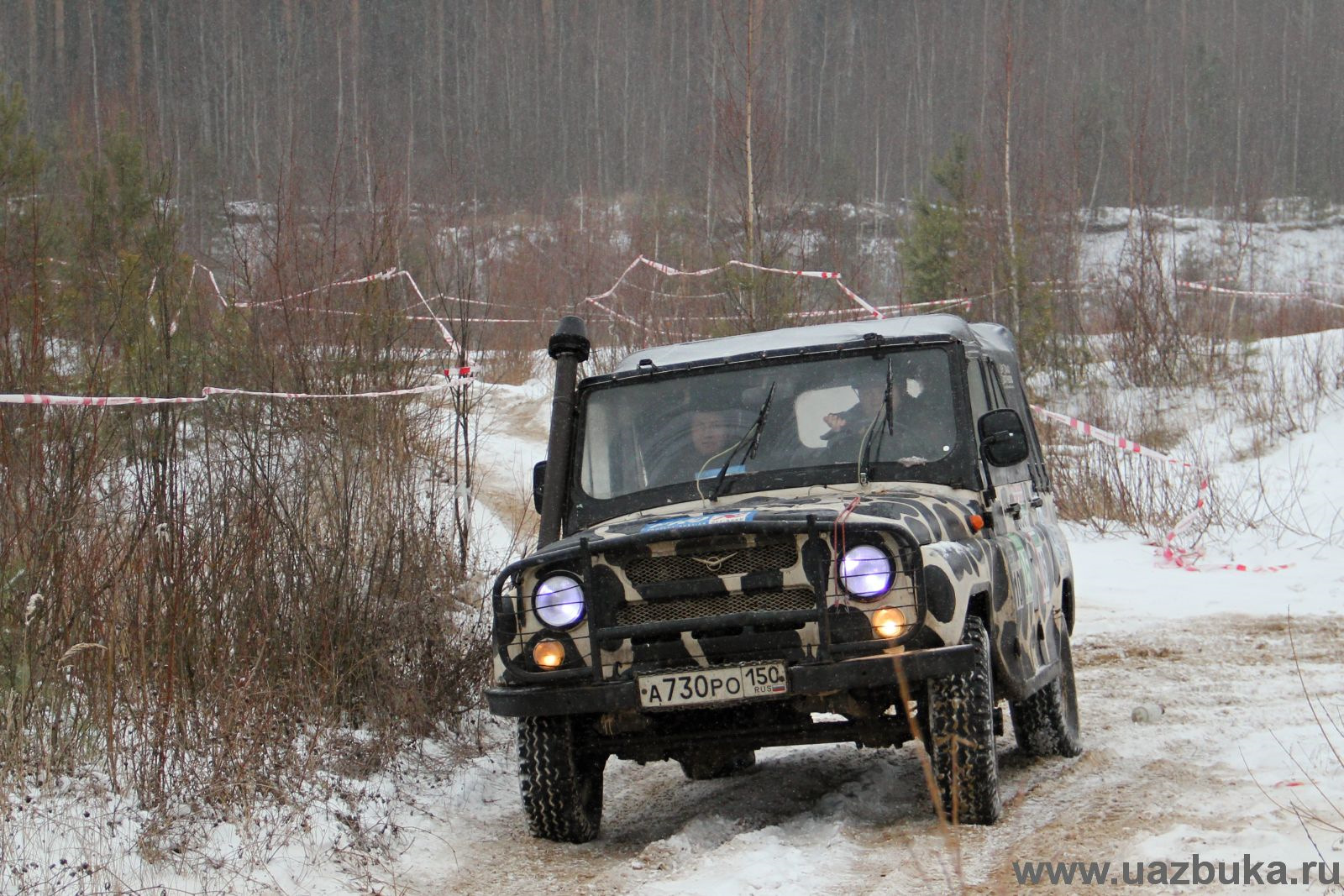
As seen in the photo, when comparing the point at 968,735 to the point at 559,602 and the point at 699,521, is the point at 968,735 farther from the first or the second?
the point at 559,602

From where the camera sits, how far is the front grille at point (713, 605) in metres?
4.68

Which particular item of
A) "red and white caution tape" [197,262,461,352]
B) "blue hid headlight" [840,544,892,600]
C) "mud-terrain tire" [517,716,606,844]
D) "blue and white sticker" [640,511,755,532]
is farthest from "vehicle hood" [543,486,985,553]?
"red and white caution tape" [197,262,461,352]

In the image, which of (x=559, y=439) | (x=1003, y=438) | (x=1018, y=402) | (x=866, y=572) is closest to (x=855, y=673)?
(x=866, y=572)

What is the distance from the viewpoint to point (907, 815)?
17.0 feet

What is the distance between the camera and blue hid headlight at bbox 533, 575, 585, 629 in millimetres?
4906

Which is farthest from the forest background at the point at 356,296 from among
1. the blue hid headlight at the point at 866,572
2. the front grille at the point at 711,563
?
the blue hid headlight at the point at 866,572

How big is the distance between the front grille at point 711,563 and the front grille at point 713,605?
0.27 feet

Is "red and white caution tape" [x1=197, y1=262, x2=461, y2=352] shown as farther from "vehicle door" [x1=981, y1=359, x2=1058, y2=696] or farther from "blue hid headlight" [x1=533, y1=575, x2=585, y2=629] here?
"vehicle door" [x1=981, y1=359, x2=1058, y2=696]

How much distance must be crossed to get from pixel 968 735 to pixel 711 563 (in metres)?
1.05

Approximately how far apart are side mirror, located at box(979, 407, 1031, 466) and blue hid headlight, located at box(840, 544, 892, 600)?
0.93 metres

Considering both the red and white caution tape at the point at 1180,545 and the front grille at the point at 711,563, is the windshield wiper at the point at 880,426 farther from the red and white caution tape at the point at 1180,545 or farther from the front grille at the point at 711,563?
the red and white caution tape at the point at 1180,545

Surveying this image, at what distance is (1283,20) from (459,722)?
76230mm

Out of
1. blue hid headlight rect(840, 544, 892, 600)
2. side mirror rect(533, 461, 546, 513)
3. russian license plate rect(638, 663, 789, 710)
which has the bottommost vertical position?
russian license plate rect(638, 663, 789, 710)

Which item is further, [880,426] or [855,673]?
Result: [880,426]
